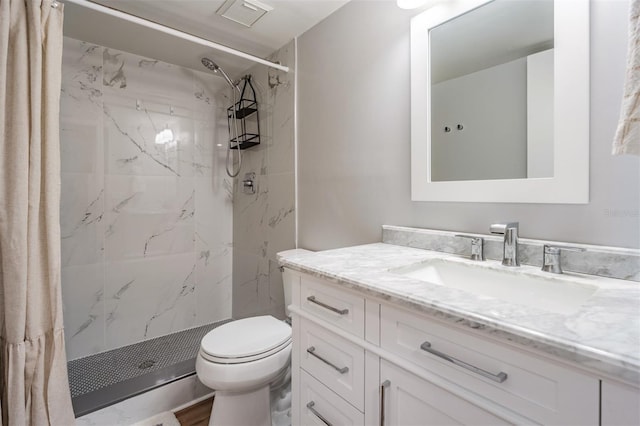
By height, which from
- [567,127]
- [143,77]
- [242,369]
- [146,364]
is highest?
[143,77]

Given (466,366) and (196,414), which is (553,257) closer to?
(466,366)

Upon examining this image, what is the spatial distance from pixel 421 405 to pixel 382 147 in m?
1.10

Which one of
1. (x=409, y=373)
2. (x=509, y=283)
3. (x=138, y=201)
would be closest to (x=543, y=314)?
(x=409, y=373)

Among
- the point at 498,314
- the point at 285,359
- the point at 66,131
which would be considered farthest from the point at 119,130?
the point at 498,314

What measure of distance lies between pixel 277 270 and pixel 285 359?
2.58ft

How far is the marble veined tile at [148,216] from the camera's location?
7.36 feet

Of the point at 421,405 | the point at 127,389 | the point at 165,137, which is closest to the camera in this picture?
the point at 421,405

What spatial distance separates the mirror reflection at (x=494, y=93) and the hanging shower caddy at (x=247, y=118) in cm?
147

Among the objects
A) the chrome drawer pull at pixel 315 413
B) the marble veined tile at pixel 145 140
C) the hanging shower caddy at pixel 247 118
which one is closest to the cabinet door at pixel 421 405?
the chrome drawer pull at pixel 315 413

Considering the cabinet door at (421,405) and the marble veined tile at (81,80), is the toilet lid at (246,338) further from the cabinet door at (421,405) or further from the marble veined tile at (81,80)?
the marble veined tile at (81,80)

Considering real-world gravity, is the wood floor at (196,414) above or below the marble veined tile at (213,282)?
below

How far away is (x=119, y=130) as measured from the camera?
2.24 meters

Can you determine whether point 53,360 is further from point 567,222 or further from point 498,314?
point 567,222

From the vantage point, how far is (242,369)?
136 centimetres
